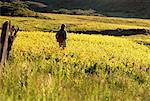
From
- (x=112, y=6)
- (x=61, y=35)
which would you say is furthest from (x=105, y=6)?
(x=61, y=35)

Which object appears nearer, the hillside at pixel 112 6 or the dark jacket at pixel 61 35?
the dark jacket at pixel 61 35

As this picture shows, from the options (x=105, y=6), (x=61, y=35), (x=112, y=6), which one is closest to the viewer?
(x=61, y=35)

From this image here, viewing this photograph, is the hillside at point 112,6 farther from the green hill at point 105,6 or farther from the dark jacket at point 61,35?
the dark jacket at point 61,35

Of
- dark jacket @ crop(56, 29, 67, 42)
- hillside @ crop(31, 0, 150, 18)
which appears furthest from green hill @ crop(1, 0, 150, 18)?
dark jacket @ crop(56, 29, 67, 42)

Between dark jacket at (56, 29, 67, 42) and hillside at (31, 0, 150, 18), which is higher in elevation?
dark jacket at (56, 29, 67, 42)

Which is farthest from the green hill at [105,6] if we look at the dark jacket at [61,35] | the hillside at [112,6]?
the dark jacket at [61,35]

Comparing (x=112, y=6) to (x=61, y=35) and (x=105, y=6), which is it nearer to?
(x=105, y=6)

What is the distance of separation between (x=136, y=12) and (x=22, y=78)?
156850 mm

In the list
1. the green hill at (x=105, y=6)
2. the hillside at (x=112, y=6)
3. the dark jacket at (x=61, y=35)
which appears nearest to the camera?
the dark jacket at (x=61, y=35)

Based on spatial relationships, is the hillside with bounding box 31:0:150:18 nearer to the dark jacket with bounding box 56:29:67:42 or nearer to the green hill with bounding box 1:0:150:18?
the green hill with bounding box 1:0:150:18

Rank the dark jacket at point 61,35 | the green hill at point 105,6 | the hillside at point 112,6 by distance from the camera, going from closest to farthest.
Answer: the dark jacket at point 61,35 < the green hill at point 105,6 < the hillside at point 112,6

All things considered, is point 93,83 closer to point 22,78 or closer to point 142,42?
point 22,78

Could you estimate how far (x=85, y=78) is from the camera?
994cm

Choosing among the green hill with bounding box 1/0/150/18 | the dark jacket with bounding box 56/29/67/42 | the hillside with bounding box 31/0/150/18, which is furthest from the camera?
the hillside with bounding box 31/0/150/18
